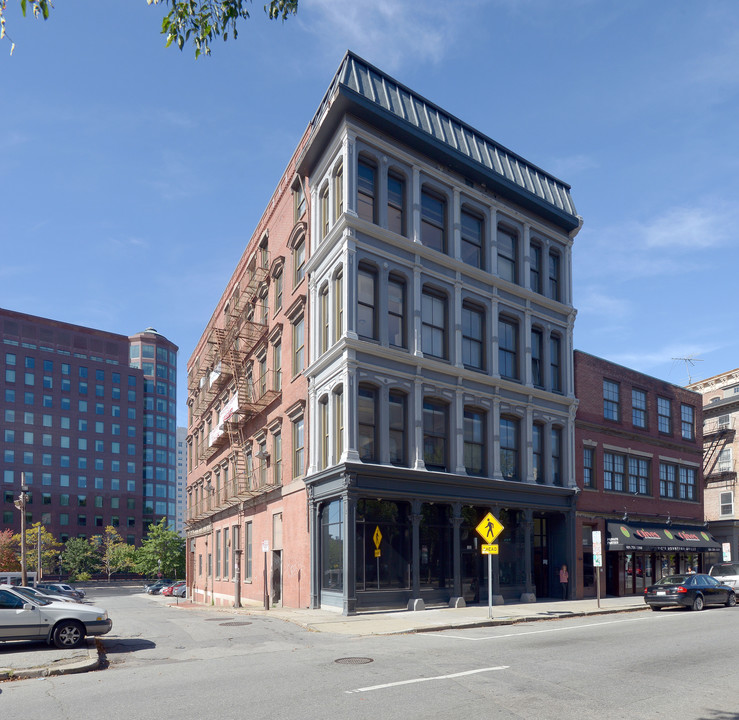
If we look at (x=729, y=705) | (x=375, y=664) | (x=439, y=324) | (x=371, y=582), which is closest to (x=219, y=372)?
(x=439, y=324)

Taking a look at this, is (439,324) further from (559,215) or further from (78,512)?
(78,512)

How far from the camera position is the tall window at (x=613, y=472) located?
121 feet

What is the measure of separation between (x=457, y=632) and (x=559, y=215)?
21.1 meters

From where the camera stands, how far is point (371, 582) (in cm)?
2533

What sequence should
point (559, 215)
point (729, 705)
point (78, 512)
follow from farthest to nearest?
point (78, 512), point (559, 215), point (729, 705)

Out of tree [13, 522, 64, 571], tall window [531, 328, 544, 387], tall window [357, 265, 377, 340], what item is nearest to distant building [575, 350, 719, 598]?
tall window [531, 328, 544, 387]

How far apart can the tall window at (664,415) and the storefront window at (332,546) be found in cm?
2239

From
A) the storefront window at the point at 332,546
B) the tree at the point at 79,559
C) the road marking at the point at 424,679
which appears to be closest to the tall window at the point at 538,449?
the storefront window at the point at 332,546

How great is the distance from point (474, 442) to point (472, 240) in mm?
8304

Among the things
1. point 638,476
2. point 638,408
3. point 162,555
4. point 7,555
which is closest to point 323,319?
point 638,408

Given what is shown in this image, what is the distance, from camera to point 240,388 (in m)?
40.2

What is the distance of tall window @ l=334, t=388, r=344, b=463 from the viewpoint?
26234 mm

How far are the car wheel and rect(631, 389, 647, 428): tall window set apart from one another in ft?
100

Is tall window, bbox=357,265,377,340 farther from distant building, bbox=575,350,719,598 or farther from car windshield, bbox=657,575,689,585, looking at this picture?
car windshield, bbox=657,575,689,585
